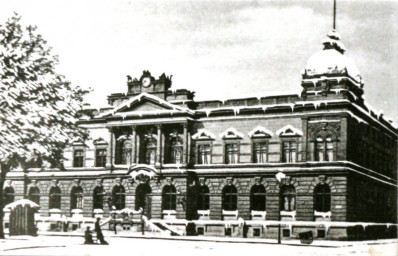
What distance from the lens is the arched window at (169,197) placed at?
4138 cm

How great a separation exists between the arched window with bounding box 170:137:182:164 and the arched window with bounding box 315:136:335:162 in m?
7.86

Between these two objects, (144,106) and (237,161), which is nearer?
(237,161)

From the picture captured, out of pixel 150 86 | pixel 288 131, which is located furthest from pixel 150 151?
pixel 288 131

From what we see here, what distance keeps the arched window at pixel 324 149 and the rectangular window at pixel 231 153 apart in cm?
474

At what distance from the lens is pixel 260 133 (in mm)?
40156

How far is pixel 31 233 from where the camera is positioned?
31922 mm

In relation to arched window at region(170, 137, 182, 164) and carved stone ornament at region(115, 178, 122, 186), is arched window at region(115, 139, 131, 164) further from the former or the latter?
arched window at region(170, 137, 182, 164)

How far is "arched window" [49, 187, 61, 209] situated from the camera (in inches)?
1581

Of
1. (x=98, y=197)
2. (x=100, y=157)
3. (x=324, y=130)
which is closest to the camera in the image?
(x=324, y=130)

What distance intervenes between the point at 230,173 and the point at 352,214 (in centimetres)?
708

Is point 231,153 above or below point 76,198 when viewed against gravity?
above

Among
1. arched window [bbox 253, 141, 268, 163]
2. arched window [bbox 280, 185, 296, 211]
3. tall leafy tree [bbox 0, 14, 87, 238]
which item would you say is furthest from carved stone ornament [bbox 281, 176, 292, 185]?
tall leafy tree [bbox 0, 14, 87, 238]

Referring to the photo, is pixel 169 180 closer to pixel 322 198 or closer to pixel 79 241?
pixel 322 198

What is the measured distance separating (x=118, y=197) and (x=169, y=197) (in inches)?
113
